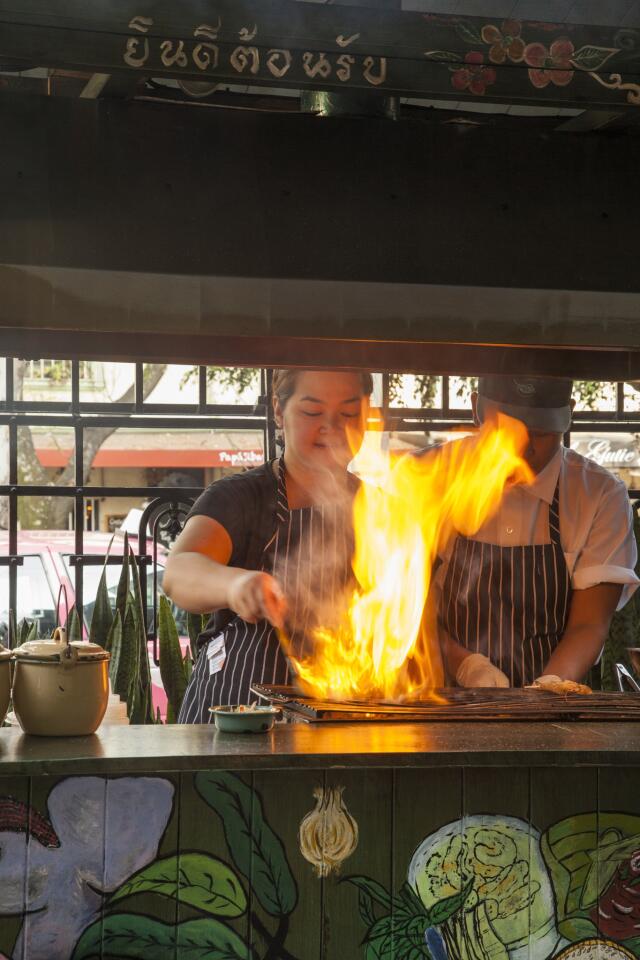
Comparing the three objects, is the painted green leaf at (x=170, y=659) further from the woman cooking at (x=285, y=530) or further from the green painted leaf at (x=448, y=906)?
the green painted leaf at (x=448, y=906)

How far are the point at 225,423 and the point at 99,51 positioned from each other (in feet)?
7.54

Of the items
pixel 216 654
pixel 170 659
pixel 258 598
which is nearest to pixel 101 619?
pixel 170 659

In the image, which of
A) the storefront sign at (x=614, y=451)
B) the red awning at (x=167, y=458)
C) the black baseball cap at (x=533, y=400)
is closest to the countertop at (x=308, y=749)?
the black baseball cap at (x=533, y=400)

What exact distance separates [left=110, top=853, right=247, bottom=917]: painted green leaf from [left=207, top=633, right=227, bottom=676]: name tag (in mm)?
1045

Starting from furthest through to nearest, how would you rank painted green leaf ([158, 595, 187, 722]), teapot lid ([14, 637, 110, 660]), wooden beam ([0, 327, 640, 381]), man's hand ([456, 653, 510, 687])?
painted green leaf ([158, 595, 187, 722]) → man's hand ([456, 653, 510, 687]) → wooden beam ([0, 327, 640, 381]) → teapot lid ([14, 637, 110, 660])

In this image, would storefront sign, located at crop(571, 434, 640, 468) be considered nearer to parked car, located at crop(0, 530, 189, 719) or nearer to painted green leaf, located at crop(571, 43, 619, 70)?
parked car, located at crop(0, 530, 189, 719)

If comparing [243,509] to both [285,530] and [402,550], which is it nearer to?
[285,530]

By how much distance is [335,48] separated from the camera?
7.29 feet

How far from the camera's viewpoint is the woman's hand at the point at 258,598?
251 cm

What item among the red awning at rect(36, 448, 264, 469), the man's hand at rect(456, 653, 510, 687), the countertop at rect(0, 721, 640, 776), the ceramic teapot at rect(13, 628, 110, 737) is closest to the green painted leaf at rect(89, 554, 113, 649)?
the red awning at rect(36, 448, 264, 469)

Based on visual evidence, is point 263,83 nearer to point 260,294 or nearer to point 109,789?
point 260,294

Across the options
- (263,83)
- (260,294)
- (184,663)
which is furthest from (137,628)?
(263,83)

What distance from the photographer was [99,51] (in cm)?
215

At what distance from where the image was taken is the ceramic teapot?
2068 mm
